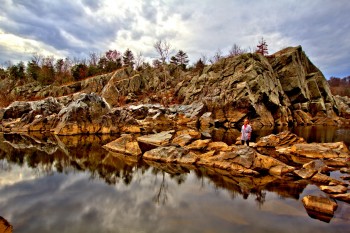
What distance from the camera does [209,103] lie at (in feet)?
151

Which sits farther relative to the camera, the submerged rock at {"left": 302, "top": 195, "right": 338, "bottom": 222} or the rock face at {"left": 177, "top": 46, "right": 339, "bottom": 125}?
the rock face at {"left": 177, "top": 46, "right": 339, "bottom": 125}

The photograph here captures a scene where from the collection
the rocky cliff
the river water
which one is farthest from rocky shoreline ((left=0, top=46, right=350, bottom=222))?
the river water

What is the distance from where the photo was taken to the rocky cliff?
3190 centimetres

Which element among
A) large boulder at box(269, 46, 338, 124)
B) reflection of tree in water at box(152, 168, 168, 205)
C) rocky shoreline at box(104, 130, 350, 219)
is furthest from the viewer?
large boulder at box(269, 46, 338, 124)

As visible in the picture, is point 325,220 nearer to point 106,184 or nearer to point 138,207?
point 138,207

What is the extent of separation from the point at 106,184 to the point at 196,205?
4.70 meters

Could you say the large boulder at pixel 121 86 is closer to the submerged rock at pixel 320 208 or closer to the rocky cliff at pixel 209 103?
the rocky cliff at pixel 209 103

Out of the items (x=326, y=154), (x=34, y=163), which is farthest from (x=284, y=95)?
(x=34, y=163)

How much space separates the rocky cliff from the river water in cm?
1779

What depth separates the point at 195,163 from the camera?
1432 cm

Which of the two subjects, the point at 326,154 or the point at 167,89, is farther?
the point at 167,89

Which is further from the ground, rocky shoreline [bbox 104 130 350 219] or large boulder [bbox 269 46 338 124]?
large boulder [bbox 269 46 338 124]

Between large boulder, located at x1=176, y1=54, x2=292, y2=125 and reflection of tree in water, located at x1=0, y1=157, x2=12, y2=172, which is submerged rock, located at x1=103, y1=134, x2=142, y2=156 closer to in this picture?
reflection of tree in water, located at x1=0, y1=157, x2=12, y2=172

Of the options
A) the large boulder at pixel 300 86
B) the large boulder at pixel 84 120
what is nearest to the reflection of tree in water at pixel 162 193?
the large boulder at pixel 84 120
